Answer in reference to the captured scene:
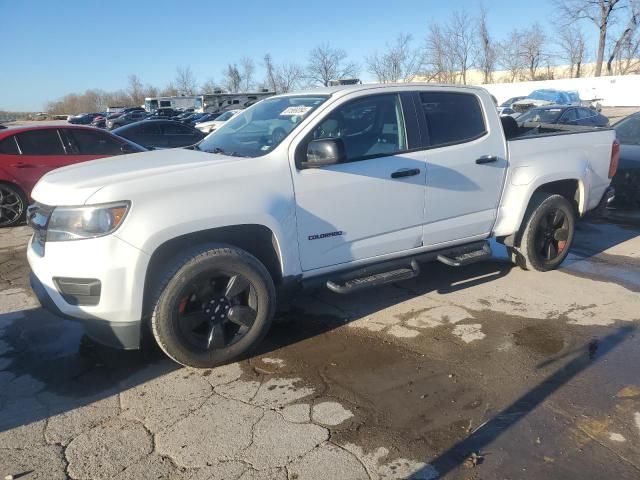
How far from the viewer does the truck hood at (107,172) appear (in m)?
3.33

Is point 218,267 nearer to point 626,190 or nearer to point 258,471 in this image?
point 258,471

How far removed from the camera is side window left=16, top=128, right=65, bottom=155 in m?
8.25

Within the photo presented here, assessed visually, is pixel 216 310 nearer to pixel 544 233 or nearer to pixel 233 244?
pixel 233 244

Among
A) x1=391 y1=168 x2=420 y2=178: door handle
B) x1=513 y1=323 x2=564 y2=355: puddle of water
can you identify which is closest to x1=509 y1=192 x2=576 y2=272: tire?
x1=513 y1=323 x2=564 y2=355: puddle of water

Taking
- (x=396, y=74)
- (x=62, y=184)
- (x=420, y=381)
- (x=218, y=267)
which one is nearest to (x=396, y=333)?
(x=420, y=381)

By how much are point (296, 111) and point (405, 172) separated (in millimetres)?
993

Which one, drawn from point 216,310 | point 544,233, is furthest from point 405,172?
point 544,233

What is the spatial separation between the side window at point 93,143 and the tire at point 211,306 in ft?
19.9

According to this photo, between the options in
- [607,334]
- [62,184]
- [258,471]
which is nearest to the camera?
[258,471]

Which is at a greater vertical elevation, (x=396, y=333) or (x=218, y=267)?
(x=218, y=267)

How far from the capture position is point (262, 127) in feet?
14.2

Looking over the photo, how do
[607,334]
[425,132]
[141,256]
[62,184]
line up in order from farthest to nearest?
[425,132]
[607,334]
[62,184]
[141,256]

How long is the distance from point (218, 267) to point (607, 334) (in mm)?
3016

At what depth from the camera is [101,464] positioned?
8.88ft
